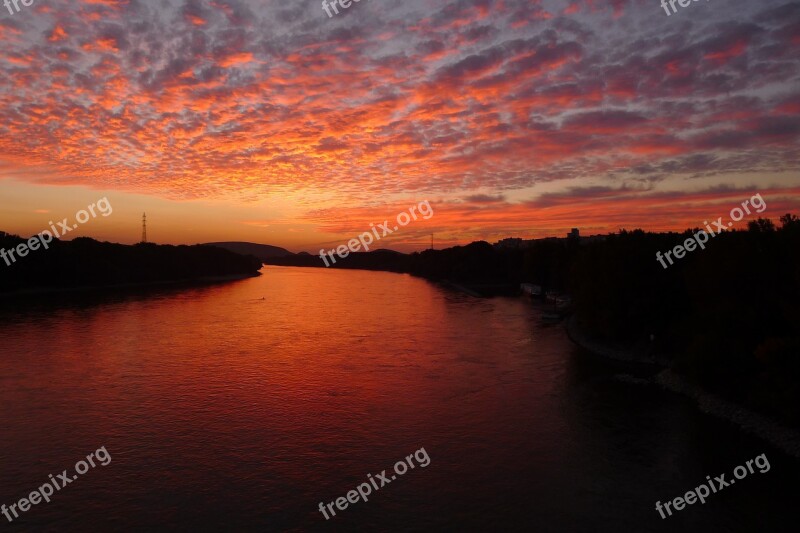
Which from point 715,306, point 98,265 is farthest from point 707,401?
point 98,265

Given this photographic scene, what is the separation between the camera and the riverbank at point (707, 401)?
71.4 ft

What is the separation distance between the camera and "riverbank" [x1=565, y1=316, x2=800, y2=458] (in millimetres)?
21750

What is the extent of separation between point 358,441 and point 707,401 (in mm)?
17685

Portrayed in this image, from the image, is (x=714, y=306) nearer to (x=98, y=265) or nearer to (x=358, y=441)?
(x=358, y=441)

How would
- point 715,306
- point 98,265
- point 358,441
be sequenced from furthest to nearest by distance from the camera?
point 98,265 < point 715,306 < point 358,441

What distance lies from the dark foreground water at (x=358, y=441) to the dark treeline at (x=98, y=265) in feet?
160

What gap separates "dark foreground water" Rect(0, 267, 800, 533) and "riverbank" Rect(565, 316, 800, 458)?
0.75m

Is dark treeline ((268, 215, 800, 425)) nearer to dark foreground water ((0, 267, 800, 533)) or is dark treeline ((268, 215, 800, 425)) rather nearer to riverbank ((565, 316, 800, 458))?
riverbank ((565, 316, 800, 458))

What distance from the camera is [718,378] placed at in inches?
1061

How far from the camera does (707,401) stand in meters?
26.9

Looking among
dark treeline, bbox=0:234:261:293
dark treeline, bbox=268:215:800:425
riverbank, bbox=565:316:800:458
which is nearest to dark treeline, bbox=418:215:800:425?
dark treeline, bbox=268:215:800:425

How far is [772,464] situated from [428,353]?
81.2 ft

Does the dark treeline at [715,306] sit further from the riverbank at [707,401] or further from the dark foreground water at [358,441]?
the dark foreground water at [358,441]

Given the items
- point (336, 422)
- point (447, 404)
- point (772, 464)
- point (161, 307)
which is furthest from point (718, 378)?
point (161, 307)
